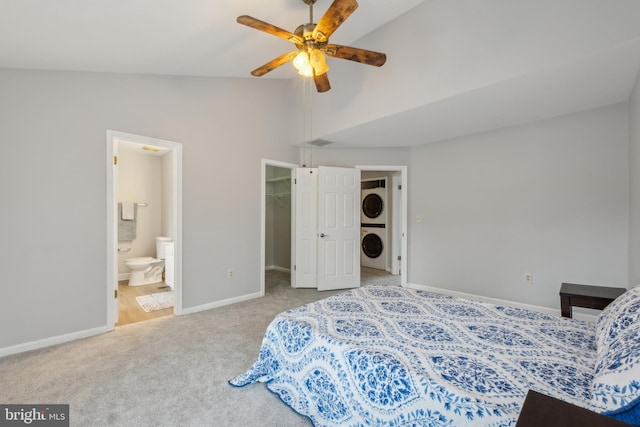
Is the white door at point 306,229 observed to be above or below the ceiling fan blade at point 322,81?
below

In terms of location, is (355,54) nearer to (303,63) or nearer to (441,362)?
(303,63)

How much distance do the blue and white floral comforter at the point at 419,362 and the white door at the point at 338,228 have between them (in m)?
2.34

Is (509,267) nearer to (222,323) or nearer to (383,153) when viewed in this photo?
(383,153)

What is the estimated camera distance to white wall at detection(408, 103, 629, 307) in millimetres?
3027

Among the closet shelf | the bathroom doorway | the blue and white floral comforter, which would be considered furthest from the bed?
the closet shelf

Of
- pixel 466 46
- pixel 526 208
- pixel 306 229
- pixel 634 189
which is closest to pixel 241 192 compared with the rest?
pixel 306 229

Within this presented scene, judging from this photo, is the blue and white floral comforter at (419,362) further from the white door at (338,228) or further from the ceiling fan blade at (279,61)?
the white door at (338,228)

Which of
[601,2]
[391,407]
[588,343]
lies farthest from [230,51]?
[588,343]

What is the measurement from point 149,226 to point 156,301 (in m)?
2.11

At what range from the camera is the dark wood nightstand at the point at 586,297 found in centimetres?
235

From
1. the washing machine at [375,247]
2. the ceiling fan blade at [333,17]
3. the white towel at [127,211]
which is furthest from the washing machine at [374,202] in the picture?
the white towel at [127,211]

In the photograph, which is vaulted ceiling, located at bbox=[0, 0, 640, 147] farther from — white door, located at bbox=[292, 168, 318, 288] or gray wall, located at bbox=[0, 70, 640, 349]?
white door, located at bbox=[292, 168, 318, 288]

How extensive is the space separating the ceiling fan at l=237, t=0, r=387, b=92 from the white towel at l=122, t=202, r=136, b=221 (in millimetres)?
3923

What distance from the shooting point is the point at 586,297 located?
7.86 feet
